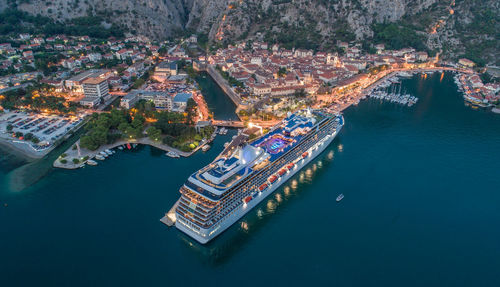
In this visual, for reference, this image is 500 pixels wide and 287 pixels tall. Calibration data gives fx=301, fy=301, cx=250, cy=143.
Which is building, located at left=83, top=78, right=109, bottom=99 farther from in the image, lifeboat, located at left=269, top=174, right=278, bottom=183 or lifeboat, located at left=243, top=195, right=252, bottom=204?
lifeboat, located at left=243, top=195, right=252, bottom=204

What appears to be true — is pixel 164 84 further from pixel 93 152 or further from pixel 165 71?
pixel 93 152

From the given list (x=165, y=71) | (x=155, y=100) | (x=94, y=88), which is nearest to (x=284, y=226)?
(x=155, y=100)

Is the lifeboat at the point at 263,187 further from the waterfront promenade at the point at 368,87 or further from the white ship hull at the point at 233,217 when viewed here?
the waterfront promenade at the point at 368,87

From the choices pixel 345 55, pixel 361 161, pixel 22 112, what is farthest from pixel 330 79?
pixel 22 112

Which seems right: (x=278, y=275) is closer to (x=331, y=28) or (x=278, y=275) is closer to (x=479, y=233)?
(x=479, y=233)

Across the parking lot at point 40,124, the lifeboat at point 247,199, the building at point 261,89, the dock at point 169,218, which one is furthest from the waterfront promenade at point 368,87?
the parking lot at point 40,124
